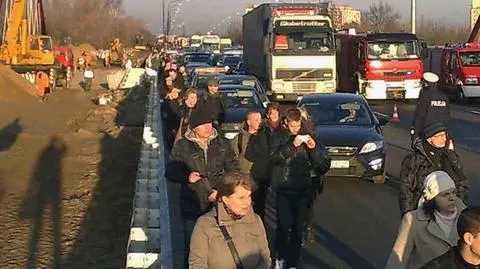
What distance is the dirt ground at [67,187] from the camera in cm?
1071

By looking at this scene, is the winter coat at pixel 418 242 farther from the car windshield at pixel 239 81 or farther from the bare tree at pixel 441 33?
the bare tree at pixel 441 33

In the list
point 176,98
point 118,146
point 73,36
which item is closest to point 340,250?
point 176,98

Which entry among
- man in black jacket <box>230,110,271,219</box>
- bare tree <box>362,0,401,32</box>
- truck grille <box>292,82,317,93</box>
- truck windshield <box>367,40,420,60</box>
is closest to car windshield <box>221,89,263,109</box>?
man in black jacket <box>230,110,271,219</box>

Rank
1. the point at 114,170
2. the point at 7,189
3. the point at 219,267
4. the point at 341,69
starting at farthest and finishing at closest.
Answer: the point at 341,69 → the point at 114,170 → the point at 7,189 → the point at 219,267

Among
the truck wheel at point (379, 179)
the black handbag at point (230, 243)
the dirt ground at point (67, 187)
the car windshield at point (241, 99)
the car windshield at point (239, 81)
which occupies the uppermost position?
the car windshield at point (239, 81)

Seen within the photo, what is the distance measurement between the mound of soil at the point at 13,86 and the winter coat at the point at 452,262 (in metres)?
34.6

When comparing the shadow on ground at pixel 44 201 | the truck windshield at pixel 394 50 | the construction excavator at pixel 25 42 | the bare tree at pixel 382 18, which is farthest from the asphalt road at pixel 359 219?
the bare tree at pixel 382 18

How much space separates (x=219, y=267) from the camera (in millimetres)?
5367

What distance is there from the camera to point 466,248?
168 inches

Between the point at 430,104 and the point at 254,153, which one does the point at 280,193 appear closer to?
the point at 254,153

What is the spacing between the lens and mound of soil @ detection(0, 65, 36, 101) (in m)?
37.7

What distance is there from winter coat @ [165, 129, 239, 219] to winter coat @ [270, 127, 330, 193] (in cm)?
102

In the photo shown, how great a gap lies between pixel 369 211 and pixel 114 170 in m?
6.87

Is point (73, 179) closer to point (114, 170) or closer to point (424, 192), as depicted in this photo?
point (114, 170)
